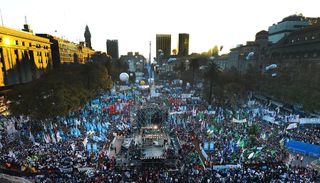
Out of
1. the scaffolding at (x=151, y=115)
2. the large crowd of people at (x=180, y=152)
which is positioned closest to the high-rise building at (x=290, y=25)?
the large crowd of people at (x=180, y=152)

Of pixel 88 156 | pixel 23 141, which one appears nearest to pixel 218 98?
pixel 88 156

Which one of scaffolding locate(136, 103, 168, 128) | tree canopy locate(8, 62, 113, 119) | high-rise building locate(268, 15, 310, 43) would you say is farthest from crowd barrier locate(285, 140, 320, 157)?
high-rise building locate(268, 15, 310, 43)

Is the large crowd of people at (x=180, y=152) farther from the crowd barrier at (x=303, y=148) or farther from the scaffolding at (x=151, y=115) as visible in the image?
the scaffolding at (x=151, y=115)

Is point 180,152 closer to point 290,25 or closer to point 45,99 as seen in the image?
point 45,99

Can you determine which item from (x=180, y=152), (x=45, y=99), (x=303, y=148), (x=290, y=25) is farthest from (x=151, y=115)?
(x=290, y=25)

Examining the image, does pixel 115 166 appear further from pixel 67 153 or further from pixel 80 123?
pixel 80 123

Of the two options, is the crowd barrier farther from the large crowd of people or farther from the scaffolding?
A: the scaffolding

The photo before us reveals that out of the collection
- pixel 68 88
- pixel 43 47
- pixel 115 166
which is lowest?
pixel 115 166
